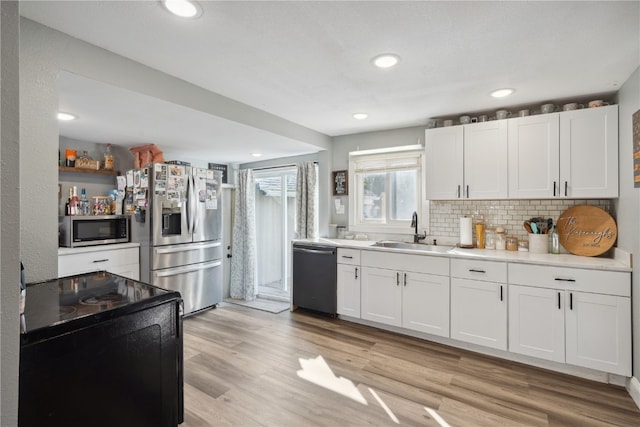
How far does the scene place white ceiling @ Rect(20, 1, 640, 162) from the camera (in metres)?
1.61

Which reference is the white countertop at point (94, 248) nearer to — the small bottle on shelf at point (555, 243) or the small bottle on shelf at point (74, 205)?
the small bottle on shelf at point (74, 205)

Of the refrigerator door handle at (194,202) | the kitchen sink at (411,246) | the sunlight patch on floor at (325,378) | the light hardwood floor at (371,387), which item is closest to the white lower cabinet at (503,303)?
the light hardwood floor at (371,387)

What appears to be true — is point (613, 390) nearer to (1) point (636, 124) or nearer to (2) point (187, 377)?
(1) point (636, 124)

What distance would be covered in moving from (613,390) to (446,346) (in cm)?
121

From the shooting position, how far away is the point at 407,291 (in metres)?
3.24

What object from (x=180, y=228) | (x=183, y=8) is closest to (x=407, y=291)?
(x=180, y=228)

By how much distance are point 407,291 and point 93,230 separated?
3.36 m

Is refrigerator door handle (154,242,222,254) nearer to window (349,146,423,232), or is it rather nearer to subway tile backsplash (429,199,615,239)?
window (349,146,423,232)

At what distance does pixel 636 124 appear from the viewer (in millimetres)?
2188

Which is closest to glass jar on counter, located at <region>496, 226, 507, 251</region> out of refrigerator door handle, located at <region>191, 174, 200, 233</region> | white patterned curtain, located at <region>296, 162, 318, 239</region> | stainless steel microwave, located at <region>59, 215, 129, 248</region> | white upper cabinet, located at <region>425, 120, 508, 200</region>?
white upper cabinet, located at <region>425, 120, 508, 200</region>

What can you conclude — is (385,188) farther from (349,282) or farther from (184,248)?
(184,248)

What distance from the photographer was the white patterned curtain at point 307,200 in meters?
4.52

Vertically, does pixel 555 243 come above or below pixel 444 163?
below

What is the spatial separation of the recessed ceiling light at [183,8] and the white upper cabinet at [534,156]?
9.44ft
